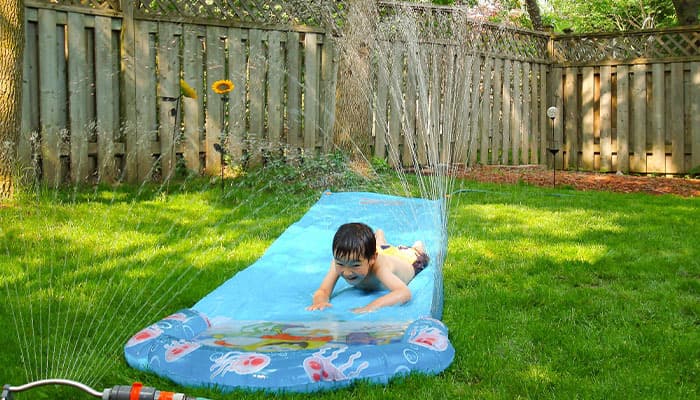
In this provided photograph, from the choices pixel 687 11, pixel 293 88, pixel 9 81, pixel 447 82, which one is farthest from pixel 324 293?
pixel 687 11

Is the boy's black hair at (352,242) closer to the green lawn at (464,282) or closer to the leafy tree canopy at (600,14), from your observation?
the green lawn at (464,282)

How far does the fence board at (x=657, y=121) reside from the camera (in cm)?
972

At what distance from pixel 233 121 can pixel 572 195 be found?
3.52 m

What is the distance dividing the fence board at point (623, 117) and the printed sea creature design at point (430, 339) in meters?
7.89

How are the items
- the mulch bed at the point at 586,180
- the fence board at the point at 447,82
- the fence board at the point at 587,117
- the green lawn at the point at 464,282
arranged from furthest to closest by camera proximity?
the fence board at the point at 587,117 → the fence board at the point at 447,82 → the mulch bed at the point at 586,180 → the green lawn at the point at 464,282

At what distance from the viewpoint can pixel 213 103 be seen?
24.2 feet

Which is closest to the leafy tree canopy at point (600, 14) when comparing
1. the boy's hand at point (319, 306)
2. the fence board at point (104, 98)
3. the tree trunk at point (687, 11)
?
the tree trunk at point (687, 11)

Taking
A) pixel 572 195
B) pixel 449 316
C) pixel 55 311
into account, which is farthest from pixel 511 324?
pixel 572 195

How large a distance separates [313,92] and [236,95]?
3.04ft

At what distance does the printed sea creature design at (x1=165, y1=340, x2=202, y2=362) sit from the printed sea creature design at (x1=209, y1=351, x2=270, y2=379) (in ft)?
0.42

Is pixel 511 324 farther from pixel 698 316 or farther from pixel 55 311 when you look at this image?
pixel 55 311

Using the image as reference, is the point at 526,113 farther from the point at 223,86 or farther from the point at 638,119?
the point at 223,86

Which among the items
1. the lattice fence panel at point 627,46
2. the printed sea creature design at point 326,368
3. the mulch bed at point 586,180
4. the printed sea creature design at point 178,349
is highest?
the lattice fence panel at point 627,46

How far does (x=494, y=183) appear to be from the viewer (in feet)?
26.6
